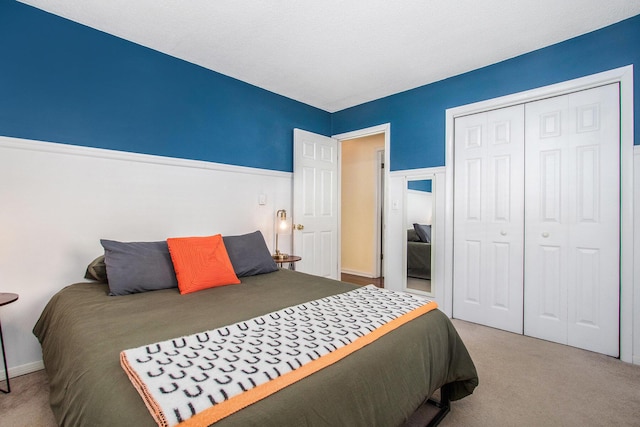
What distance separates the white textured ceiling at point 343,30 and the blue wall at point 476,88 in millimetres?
98

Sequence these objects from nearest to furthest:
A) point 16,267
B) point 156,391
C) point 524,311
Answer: point 156,391 < point 16,267 < point 524,311

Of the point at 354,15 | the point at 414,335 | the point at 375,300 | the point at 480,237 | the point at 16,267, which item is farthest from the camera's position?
the point at 480,237

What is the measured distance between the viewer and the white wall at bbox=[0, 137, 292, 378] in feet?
6.99

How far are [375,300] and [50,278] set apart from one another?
2.35m

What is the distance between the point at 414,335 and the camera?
1478mm

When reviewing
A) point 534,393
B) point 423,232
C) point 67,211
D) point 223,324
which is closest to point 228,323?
point 223,324

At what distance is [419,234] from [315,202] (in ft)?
4.53

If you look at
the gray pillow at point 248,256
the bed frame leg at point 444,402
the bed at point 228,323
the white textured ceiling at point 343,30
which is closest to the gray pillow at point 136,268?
Result: the bed at point 228,323

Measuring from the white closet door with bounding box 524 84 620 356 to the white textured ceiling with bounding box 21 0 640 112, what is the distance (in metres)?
0.65

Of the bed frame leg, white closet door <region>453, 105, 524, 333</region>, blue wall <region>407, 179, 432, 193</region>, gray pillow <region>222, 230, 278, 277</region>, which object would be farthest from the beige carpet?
blue wall <region>407, 179, 432, 193</region>

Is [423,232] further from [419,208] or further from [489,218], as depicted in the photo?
[489,218]

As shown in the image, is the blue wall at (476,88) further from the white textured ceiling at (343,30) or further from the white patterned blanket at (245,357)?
the white patterned blanket at (245,357)

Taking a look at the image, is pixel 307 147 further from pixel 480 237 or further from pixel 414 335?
pixel 414 335

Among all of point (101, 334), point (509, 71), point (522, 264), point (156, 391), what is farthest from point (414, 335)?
point (509, 71)
